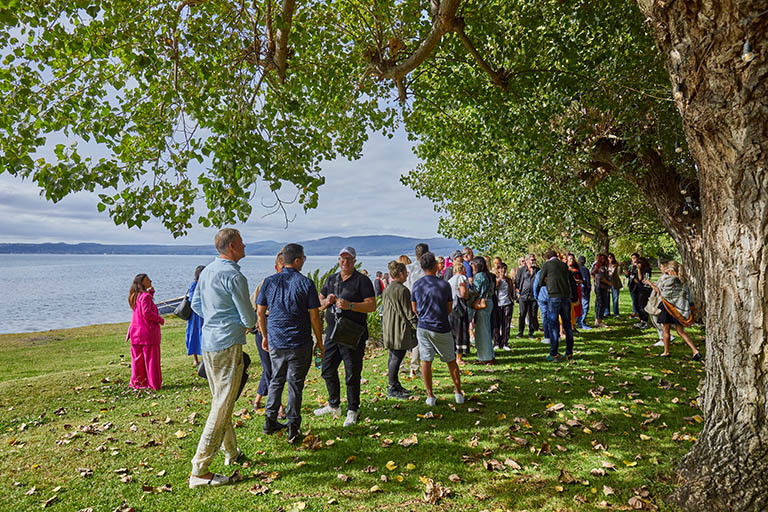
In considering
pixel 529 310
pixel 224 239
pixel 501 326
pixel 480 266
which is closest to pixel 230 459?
pixel 224 239

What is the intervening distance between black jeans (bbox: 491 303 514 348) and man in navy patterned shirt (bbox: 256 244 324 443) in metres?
6.77

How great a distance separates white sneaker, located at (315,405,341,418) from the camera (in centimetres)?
646

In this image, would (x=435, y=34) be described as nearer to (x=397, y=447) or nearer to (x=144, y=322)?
(x=397, y=447)

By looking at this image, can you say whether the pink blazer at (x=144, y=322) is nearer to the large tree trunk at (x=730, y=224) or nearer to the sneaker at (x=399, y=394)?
the sneaker at (x=399, y=394)

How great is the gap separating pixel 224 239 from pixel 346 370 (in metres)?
2.68

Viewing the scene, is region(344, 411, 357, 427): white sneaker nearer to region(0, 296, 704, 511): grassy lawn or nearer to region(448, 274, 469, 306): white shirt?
region(0, 296, 704, 511): grassy lawn

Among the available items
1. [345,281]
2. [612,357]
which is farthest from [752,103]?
[612,357]

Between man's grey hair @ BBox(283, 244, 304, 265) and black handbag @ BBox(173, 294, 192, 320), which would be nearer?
man's grey hair @ BBox(283, 244, 304, 265)

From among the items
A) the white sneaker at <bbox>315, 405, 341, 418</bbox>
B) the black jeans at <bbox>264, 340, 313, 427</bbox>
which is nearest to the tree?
the black jeans at <bbox>264, 340, 313, 427</bbox>

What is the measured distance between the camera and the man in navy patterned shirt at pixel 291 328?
5457 millimetres

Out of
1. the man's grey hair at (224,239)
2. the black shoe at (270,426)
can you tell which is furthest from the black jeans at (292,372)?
the man's grey hair at (224,239)

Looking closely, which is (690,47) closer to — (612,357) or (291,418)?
(291,418)

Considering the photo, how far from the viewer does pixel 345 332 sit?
616cm

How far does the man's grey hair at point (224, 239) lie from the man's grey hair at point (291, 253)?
0.96m
